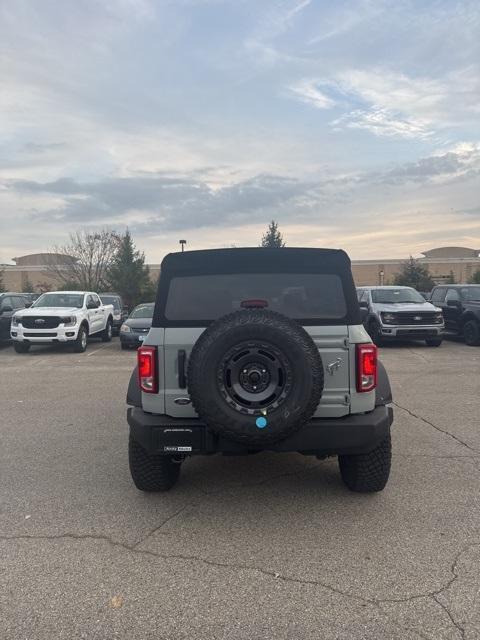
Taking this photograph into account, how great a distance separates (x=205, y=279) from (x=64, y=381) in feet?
23.1

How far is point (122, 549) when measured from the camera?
352 centimetres

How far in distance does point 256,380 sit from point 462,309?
1388 centimetres

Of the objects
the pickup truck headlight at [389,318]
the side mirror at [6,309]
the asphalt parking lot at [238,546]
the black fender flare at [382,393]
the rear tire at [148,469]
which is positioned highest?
the side mirror at [6,309]

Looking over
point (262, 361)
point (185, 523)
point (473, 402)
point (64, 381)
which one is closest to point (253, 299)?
point (262, 361)

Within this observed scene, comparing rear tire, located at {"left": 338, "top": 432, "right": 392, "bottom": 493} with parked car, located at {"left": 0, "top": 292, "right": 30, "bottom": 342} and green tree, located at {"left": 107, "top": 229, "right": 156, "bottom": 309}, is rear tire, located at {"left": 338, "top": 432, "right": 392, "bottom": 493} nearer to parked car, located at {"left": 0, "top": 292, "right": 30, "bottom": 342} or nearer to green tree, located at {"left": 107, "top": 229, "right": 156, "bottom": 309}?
parked car, located at {"left": 0, "top": 292, "right": 30, "bottom": 342}

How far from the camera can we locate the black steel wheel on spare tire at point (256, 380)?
3484mm

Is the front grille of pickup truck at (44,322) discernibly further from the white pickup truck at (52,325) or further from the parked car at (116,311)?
the parked car at (116,311)

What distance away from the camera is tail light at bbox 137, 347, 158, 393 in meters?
3.98

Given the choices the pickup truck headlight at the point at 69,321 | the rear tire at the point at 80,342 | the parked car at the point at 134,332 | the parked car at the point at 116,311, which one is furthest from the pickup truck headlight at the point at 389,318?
the parked car at the point at 116,311

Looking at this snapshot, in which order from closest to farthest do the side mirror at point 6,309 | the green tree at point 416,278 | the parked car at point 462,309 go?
the parked car at point 462,309 < the side mirror at point 6,309 < the green tree at point 416,278

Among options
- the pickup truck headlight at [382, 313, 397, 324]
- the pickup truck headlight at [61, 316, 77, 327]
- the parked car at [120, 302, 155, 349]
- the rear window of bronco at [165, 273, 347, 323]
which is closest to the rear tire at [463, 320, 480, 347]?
the pickup truck headlight at [382, 313, 397, 324]

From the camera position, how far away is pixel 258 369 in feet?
11.7

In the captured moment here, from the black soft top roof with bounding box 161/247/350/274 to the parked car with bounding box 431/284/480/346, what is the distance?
12.2 metres

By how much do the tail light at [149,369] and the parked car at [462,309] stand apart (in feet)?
43.1
